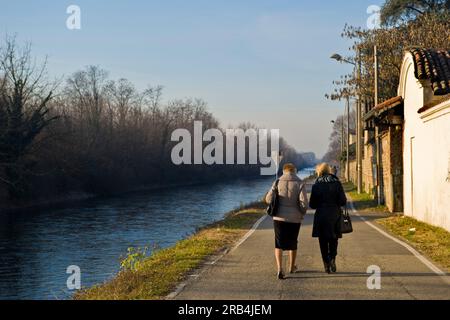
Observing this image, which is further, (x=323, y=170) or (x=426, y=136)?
(x=426, y=136)

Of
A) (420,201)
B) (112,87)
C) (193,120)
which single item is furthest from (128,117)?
(420,201)

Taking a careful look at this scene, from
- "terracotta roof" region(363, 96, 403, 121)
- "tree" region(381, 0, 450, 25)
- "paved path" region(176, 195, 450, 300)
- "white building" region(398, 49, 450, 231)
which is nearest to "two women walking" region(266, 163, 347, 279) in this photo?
"paved path" region(176, 195, 450, 300)

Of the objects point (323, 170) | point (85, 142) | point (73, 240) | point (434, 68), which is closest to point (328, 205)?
point (323, 170)

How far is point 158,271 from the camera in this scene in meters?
10.8

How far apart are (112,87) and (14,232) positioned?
206ft

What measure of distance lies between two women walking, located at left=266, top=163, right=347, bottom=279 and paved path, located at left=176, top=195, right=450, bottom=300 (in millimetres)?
374

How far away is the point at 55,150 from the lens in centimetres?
5416

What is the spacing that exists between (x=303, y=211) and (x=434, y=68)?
10.1 meters

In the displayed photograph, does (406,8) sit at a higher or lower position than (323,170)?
higher

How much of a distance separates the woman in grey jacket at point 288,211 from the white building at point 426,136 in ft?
21.8

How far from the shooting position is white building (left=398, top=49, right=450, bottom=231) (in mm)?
15492

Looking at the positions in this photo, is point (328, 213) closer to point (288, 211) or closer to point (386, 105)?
point (288, 211)

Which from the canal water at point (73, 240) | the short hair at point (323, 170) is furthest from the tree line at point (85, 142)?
the short hair at point (323, 170)

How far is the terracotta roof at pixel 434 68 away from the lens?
56.7 ft
